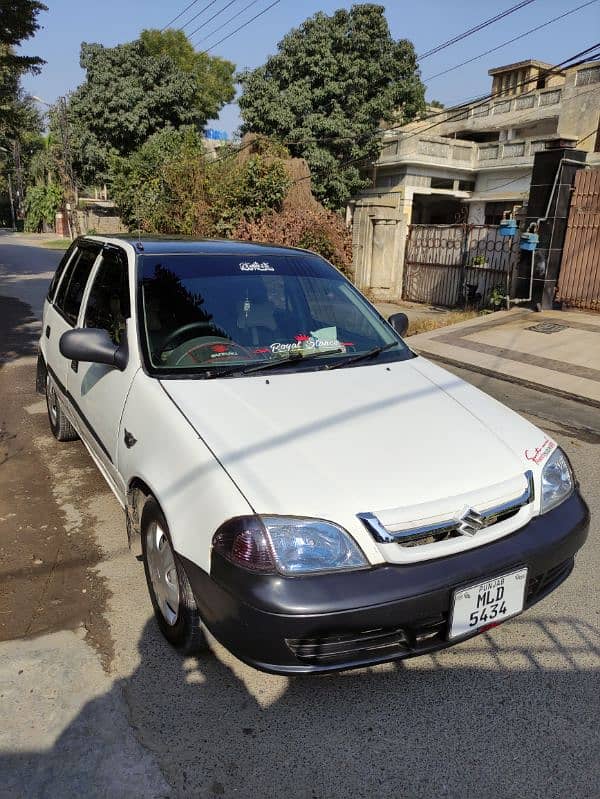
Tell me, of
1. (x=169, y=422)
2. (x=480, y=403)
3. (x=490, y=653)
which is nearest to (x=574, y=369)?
(x=480, y=403)

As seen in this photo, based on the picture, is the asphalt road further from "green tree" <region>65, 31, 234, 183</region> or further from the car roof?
"green tree" <region>65, 31, 234, 183</region>

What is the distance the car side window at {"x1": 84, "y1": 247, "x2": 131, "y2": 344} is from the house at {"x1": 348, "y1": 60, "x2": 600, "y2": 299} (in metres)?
13.9

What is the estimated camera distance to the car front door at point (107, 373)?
9.92 feet

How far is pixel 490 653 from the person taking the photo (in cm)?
260

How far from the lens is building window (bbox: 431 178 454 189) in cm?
2593

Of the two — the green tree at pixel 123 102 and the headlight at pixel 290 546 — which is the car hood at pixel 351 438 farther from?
the green tree at pixel 123 102

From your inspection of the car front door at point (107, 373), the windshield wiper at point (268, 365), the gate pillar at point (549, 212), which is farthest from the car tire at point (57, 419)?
the gate pillar at point (549, 212)

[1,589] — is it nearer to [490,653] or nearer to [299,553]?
[299,553]

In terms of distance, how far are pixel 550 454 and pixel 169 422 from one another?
1668 millimetres

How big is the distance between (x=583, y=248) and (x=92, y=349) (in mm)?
9886

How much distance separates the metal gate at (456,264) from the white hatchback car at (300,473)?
10308mm

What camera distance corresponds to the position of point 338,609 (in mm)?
1937

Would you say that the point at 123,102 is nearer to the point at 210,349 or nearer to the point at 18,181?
the point at 210,349

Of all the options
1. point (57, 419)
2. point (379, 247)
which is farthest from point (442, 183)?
point (57, 419)
